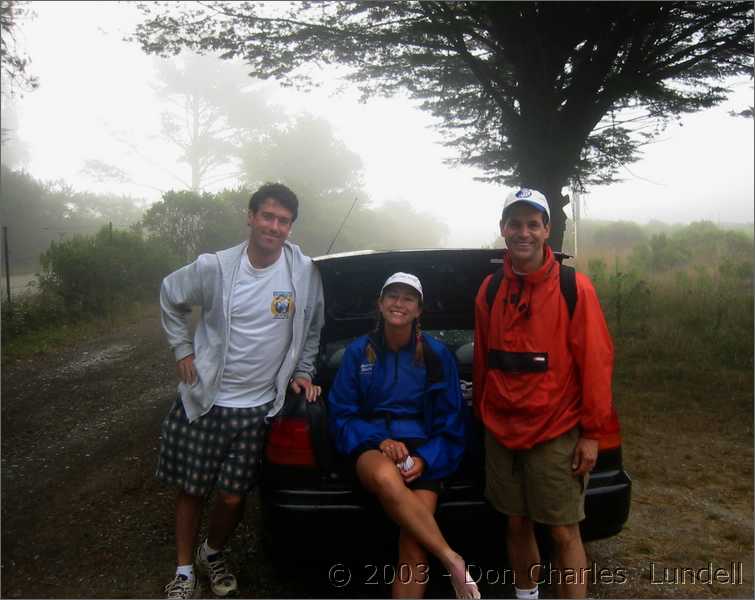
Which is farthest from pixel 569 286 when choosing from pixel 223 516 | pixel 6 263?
pixel 6 263

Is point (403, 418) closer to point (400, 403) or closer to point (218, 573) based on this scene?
point (400, 403)

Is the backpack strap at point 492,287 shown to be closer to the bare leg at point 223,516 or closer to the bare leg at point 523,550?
the bare leg at point 523,550

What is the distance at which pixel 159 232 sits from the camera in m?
14.3

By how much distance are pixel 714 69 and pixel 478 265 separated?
6.29 metres

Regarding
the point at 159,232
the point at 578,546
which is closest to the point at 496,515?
the point at 578,546

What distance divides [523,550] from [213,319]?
1.79 metres

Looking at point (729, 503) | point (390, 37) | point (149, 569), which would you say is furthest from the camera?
point (390, 37)

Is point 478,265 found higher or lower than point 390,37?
lower

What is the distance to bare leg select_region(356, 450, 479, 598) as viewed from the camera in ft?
7.24

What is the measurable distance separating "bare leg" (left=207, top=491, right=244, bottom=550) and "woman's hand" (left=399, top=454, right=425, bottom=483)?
2.86ft

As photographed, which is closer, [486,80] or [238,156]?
[486,80]

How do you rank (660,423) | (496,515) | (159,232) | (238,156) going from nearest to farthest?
1. (496,515)
2. (660,423)
3. (159,232)
4. (238,156)

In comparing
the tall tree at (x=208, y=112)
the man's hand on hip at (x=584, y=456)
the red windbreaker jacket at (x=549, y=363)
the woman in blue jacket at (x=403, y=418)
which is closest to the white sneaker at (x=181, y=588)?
the woman in blue jacket at (x=403, y=418)

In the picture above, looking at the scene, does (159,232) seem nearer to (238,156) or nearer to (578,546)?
(238,156)
